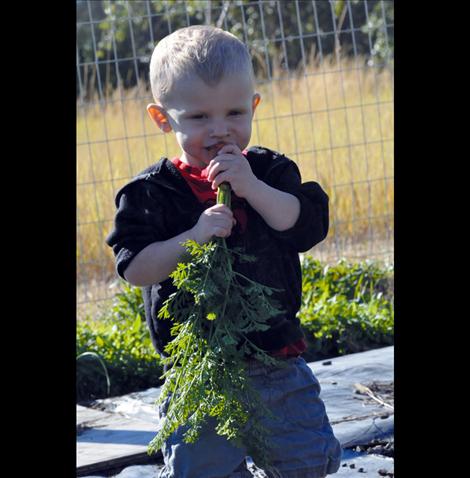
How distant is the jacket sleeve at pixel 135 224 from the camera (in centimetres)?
305

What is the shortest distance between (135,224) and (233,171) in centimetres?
35

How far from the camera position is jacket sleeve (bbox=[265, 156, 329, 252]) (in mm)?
3109

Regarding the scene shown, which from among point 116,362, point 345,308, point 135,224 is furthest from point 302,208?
point 345,308

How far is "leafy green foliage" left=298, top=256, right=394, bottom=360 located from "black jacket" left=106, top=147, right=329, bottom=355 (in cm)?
238

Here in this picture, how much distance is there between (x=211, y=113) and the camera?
302cm

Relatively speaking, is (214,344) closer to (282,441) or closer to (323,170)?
(282,441)

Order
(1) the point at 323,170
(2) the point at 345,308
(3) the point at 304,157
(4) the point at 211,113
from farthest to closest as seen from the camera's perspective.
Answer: (3) the point at 304,157
(1) the point at 323,170
(2) the point at 345,308
(4) the point at 211,113

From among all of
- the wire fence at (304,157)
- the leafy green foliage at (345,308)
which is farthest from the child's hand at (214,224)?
the wire fence at (304,157)

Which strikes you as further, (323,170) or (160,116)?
(323,170)
